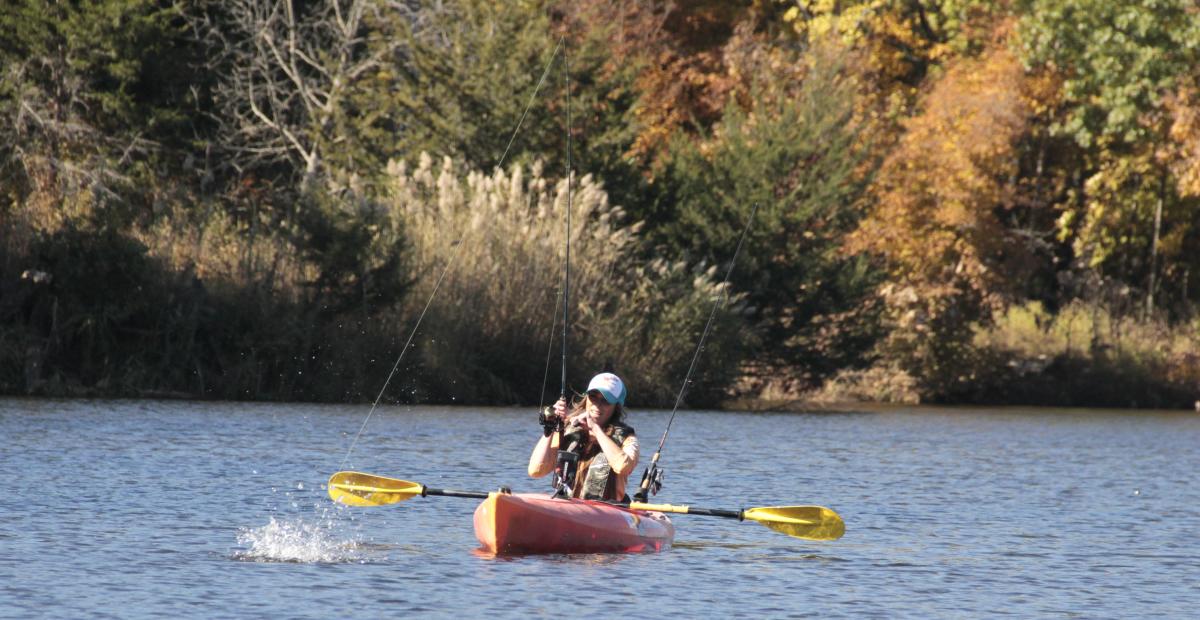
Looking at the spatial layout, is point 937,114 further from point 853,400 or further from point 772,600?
point 772,600

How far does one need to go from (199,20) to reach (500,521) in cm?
3035

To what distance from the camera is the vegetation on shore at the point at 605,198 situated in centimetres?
3081

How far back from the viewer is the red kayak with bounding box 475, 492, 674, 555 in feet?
45.8

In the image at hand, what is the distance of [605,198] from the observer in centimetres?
3209

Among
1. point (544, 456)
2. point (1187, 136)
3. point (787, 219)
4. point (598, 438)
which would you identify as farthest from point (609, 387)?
point (1187, 136)

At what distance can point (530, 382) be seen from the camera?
105 ft

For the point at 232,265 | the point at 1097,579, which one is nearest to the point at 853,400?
the point at 232,265

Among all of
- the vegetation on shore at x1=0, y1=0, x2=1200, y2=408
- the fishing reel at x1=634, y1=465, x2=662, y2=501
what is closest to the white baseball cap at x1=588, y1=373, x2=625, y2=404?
the fishing reel at x1=634, y1=465, x2=662, y2=501

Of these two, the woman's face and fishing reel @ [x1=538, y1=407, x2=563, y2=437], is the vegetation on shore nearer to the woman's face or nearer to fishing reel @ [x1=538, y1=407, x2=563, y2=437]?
the woman's face

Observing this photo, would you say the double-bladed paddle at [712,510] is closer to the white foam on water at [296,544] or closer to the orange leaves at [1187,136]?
the white foam on water at [296,544]

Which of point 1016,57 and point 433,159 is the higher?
point 1016,57

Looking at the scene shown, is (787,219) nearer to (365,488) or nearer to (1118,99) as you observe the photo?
(1118,99)

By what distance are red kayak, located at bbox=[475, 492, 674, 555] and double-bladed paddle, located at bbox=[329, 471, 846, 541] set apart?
0.83 feet

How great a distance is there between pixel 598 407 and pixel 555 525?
38.4 inches
